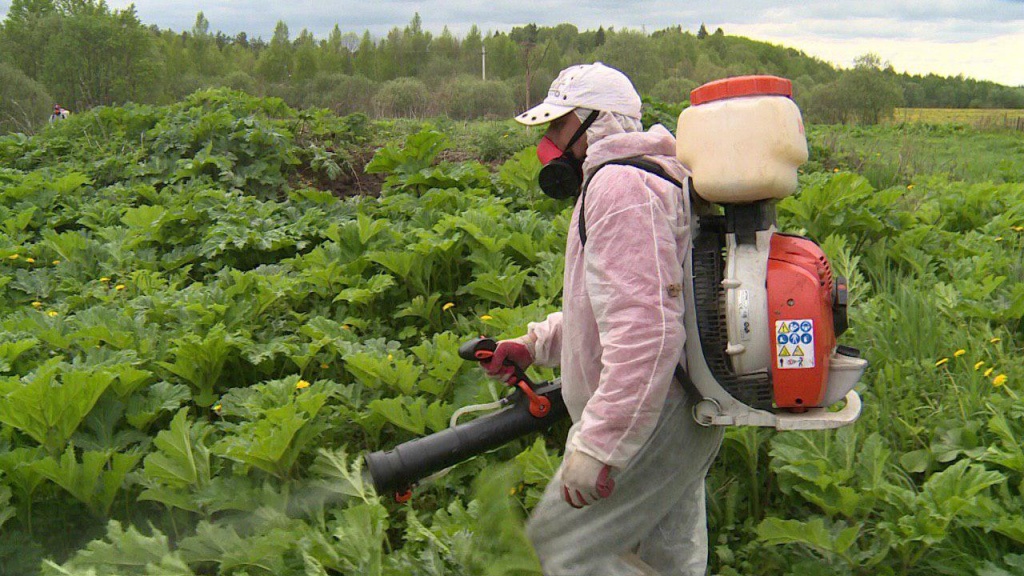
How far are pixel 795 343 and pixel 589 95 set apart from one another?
102cm

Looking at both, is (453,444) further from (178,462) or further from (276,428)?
(178,462)

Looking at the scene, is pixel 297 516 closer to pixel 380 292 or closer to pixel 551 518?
pixel 551 518

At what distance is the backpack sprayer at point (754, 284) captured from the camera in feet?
8.00

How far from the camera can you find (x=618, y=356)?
2482mm

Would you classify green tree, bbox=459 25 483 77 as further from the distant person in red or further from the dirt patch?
the dirt patch

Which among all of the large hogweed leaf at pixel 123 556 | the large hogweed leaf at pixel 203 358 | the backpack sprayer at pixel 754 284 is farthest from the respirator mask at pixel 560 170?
the large hogweed leaf at pixel 203 358

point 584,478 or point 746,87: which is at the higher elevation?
point 746,87

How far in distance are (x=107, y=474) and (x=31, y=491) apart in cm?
32

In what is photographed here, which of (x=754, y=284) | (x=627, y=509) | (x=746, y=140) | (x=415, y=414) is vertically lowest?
(x=415, y=414)

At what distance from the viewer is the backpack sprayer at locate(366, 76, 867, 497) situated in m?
2.44

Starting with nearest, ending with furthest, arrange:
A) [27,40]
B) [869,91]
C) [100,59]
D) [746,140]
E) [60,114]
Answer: [746,140] < [60,114] < [869,91] < [100,59] < [27,40]

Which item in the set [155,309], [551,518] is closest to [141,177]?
[155,309]

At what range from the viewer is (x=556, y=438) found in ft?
13.9

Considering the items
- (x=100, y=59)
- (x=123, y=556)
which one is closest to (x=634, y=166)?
(x=123, y=556)
